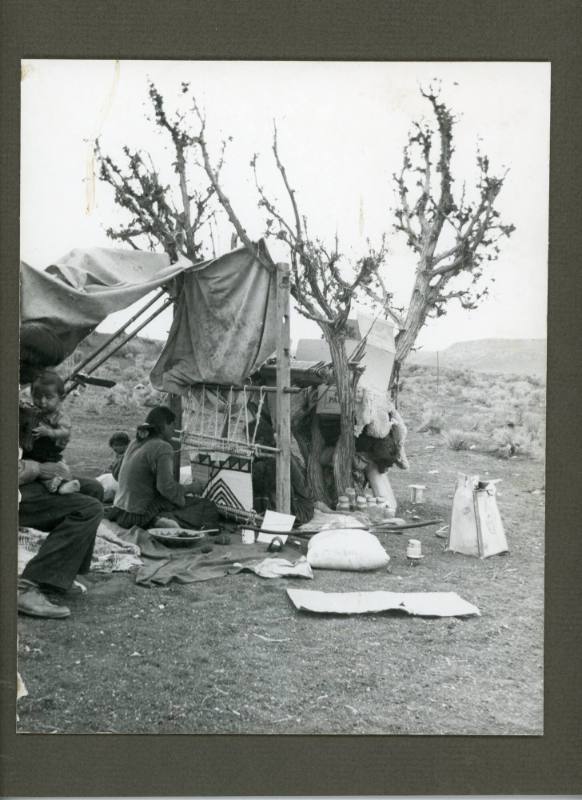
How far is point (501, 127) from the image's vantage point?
3510mm

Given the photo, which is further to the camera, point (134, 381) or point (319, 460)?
point (319, 460)

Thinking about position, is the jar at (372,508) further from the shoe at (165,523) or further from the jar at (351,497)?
the shoe at (165,523)

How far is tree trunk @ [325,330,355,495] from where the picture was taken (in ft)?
12.7

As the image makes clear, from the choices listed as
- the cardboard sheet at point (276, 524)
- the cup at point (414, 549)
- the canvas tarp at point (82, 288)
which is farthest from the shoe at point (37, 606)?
the cup at point (414, 549)

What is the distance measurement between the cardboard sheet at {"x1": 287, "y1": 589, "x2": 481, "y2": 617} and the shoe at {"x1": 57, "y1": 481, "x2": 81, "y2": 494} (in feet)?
4.24

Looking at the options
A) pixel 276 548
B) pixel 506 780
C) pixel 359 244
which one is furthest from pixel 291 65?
pixel 506 780

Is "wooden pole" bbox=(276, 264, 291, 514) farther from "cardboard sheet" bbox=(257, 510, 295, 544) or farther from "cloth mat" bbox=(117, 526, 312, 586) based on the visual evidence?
"cloth mat" bbox=(117, 526, 312, 586)

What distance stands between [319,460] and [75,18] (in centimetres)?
279

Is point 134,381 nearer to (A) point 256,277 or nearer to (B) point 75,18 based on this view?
(A) point 256,277

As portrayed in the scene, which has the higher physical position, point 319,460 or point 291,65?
point 291,65

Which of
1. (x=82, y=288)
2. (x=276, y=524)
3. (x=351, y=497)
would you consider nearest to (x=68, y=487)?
(x=82, y=288)

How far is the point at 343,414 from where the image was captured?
3967 millimetres

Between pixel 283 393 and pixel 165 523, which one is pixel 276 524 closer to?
pixel 165 523

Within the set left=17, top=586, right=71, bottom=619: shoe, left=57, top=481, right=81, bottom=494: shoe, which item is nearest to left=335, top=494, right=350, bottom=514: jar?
left=57, top=481, right=81, bottom=494: shoe
